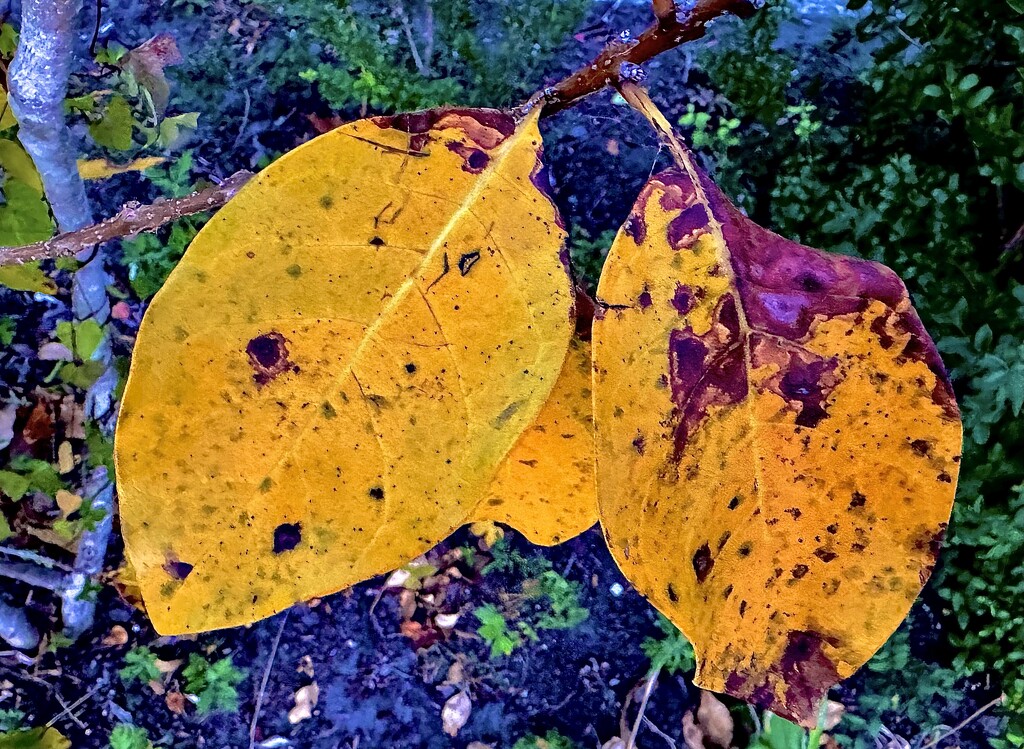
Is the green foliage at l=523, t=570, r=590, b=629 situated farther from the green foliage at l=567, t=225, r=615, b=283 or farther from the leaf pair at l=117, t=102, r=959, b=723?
the leaf pair at l=117, t=102, r=959, b=723

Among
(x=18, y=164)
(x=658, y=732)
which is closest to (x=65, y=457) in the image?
(x=18, y=164)

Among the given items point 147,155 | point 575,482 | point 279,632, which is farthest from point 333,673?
point 147,155

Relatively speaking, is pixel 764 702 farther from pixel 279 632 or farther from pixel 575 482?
pixel 279 632

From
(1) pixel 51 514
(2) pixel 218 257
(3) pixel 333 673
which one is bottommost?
(3) pixel 333 673

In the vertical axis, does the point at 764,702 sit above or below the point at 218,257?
below

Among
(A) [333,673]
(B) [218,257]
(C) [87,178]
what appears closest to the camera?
(B) [218,257]
